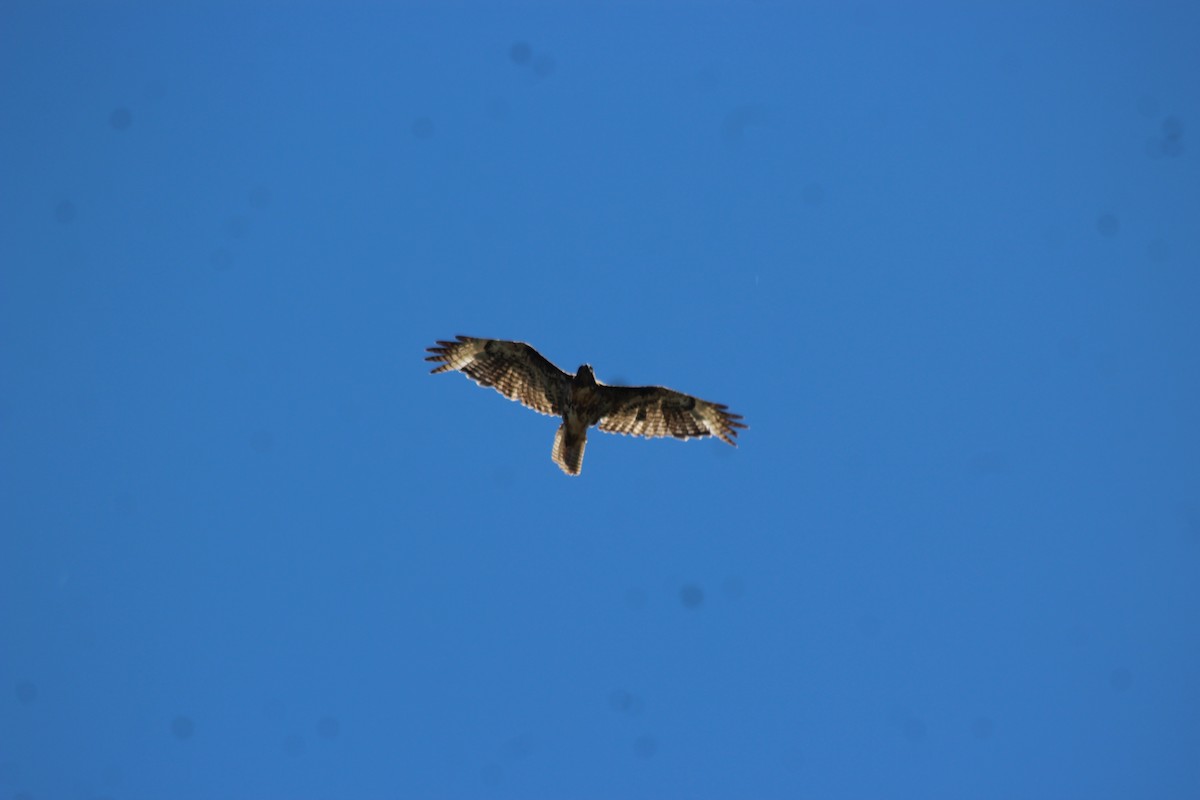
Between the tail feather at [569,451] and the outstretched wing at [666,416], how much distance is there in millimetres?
518

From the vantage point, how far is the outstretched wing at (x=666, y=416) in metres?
18.5

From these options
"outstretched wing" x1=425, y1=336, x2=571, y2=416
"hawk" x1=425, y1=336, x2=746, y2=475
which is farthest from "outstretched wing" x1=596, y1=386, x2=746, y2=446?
"outstretched wing" x1=425, y1=336, x2=571, y2=416

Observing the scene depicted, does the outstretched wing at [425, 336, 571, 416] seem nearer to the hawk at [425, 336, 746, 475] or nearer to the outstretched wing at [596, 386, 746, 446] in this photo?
the hawk at [425, 336, 746, 475]

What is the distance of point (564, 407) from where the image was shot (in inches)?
719

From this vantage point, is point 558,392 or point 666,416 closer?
point 558,392

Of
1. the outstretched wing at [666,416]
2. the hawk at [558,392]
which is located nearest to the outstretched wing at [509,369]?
the hawk at [558,392]

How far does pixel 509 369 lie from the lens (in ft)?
60.1

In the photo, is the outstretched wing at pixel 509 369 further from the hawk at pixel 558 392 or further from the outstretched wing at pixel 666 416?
the outstretched wing at pixel 666 416

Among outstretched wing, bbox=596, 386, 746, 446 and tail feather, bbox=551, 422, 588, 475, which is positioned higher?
outstretched wing, bbox=596, 386, 746, 446

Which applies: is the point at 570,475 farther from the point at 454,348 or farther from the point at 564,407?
the point at 454,348

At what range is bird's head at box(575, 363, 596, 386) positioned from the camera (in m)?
17.7

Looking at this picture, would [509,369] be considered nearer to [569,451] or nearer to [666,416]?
[569,451]

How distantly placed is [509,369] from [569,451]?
1436 millimetres

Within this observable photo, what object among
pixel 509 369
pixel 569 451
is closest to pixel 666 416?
pixel 569 451
